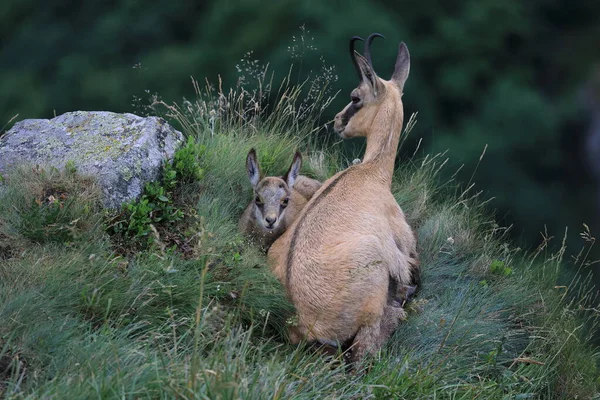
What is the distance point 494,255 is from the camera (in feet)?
27.3

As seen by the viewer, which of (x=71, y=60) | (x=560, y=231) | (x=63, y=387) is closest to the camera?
(x=63, y=387)

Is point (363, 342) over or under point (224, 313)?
under

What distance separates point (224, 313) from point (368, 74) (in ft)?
10.9

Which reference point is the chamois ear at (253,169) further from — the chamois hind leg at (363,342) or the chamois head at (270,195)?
the chamois hind leg at (363,342)

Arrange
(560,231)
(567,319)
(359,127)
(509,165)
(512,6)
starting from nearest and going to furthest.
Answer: (567,319), (359,127), (560,231), (509,165), (512,6)

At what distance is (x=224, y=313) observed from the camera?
5582 millimetres

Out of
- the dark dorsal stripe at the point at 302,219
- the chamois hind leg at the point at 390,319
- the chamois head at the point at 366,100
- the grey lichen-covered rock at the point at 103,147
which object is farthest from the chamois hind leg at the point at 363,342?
the chamois head at the point at 366,100

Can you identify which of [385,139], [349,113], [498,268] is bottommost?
[498,268]

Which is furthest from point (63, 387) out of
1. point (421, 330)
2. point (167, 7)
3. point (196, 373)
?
point (167, 7)

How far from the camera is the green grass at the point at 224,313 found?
5.25 metres

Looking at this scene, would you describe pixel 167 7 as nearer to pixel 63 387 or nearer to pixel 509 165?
pixel 509 165

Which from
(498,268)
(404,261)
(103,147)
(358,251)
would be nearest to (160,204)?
(103,147)

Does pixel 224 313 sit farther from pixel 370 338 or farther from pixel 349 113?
pixel 349 113

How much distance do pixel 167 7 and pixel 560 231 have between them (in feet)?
42.9
